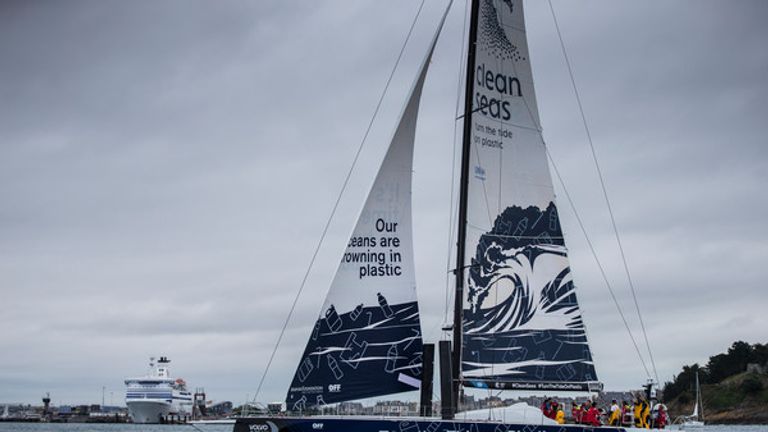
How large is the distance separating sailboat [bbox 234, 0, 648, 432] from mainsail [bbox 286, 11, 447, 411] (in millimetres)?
27

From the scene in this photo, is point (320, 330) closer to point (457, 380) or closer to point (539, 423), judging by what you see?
point (457, 380)

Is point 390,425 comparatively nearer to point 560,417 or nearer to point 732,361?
point 560,417

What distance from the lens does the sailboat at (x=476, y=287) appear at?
2630 centimetres

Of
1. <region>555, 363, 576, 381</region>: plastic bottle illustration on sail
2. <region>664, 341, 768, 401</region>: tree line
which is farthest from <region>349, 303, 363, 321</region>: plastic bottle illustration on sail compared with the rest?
<region>664, 341, 768, 401</region>: tree line

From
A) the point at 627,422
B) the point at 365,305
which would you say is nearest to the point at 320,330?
the point at 365,305

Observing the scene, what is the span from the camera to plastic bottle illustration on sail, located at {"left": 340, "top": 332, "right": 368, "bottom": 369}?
86.6 ft

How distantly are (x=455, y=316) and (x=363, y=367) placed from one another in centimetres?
301

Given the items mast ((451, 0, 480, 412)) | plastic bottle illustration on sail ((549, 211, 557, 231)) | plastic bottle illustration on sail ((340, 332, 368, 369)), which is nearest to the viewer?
plastic bottle illustration on sail ((340, 332, 368, 369))

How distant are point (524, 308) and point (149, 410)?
361ft

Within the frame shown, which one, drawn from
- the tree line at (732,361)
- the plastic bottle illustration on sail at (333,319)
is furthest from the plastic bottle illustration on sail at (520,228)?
the tree line at (732,361)

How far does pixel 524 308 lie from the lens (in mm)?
28703

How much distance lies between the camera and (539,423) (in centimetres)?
2577

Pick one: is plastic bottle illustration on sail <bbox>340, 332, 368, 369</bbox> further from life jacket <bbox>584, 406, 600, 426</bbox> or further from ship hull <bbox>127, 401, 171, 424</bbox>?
ship hull <bbox>127, 401, 171, 424</bbox>

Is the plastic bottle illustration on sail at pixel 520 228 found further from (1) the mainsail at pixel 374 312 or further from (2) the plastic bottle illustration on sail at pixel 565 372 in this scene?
(2) the plastic bottle illustration on sail at pixel 565 372
